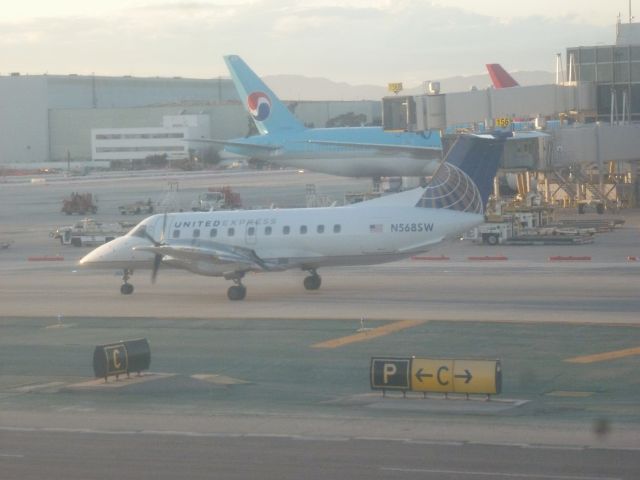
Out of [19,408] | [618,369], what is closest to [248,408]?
[19,408]

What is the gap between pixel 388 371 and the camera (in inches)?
832

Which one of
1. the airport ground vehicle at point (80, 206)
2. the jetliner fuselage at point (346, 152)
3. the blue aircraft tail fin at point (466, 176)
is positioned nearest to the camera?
the blue aircraft tail fin at point (466, 176)

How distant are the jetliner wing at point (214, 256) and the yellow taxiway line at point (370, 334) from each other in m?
7.86

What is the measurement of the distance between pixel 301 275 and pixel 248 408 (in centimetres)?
2338

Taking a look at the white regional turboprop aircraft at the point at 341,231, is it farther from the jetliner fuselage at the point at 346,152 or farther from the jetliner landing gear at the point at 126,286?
the jetliner fuselage at the point at 346,152

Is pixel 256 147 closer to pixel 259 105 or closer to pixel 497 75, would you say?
pixel 259 105

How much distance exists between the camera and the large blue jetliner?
84438 millimetres

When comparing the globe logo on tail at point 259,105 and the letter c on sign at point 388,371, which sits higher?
the globe logo on tail at point 259,105

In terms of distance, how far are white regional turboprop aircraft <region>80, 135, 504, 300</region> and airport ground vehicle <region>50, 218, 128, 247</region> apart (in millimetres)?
22738

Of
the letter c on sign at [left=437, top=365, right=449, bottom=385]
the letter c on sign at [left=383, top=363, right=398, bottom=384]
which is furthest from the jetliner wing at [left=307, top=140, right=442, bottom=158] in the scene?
the letter c on sign at [left=437, top=365, right=449, bottom=385]

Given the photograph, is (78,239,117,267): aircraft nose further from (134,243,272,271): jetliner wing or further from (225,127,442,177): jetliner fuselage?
(225,127,442,177): jetliner fuselage

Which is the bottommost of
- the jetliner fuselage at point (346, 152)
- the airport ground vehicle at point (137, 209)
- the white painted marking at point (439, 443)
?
the white painted marking at point (439, 443)

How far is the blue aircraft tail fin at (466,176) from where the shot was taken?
37.9 meters

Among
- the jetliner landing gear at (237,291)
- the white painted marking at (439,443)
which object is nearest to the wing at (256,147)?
the jetliner landing gear at (237,291)
